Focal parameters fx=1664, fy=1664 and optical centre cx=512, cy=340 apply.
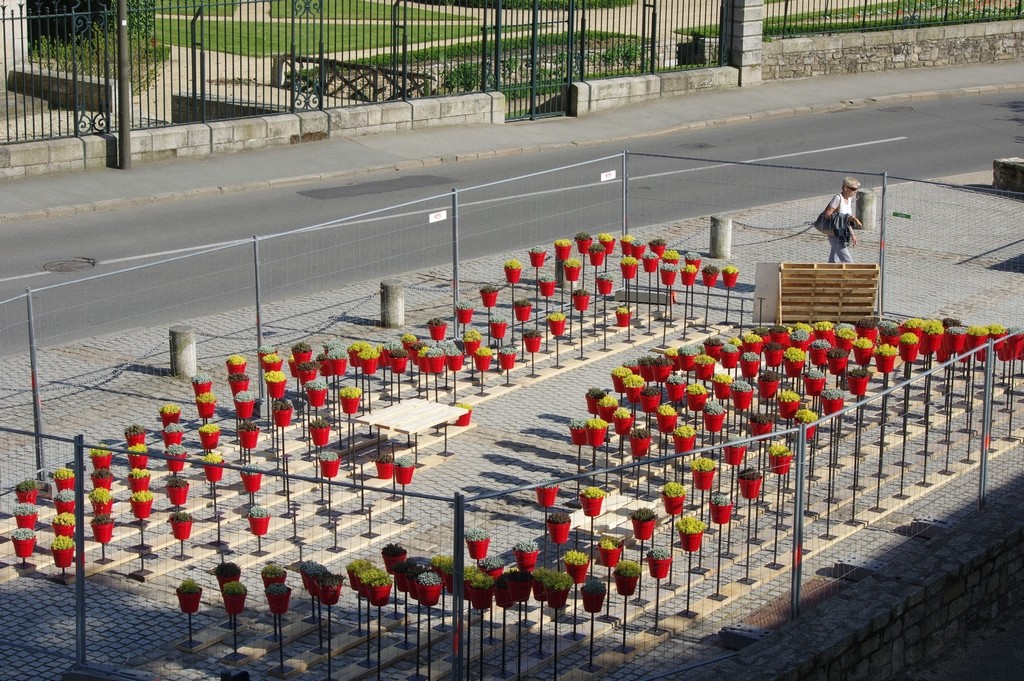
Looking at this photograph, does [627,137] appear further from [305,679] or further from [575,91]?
[305,679]

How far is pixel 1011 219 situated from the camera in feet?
80.9

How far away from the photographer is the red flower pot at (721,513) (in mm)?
12703

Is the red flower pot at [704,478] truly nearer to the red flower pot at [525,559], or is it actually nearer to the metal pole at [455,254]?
the red flower pot at [525,559]

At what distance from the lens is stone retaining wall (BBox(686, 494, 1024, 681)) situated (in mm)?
10695

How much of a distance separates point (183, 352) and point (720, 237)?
8116 mm

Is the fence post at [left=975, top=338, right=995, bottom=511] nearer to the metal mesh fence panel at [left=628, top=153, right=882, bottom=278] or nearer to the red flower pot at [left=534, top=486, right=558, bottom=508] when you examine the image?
the red flower pot at [left=534, top=486, right=558, bottom=508]

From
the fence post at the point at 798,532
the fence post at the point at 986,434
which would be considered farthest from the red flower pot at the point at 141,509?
the fence post at the point at 986,434

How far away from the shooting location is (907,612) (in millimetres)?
11602

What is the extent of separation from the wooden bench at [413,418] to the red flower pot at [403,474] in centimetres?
116

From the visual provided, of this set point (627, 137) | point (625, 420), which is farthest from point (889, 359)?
point (627, 137)

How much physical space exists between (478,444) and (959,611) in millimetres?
5147

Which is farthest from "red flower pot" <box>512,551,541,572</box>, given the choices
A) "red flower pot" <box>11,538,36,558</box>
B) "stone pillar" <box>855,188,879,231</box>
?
"stone pillar" <box>855,188,879,231</box>

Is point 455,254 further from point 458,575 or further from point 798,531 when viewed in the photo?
point 458,575

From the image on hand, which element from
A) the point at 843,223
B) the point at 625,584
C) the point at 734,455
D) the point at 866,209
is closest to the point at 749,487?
the point at 734,455
